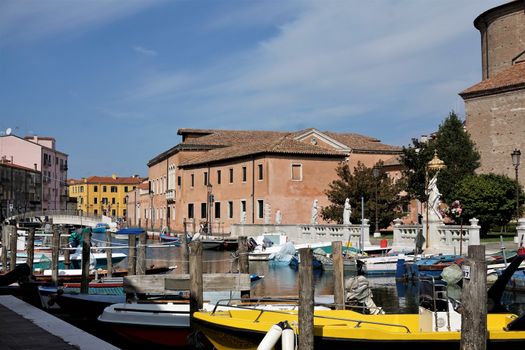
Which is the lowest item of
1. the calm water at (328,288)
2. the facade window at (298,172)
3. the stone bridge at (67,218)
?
the calm water at (328,288)

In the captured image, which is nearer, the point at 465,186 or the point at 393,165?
the point at 465,186

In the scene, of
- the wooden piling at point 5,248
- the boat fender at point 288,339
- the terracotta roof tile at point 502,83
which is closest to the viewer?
the boat fender at point 288,339

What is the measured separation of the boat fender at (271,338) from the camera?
24.1 feet

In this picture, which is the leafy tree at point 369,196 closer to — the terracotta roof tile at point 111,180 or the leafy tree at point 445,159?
the leafy tree at point 445,159

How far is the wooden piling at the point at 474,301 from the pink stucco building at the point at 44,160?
247 ft

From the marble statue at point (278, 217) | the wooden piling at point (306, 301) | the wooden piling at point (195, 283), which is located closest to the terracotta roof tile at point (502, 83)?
the marble statue at point (278, 217)

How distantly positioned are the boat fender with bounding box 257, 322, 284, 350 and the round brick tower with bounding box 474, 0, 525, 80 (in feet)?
118

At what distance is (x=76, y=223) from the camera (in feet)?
212

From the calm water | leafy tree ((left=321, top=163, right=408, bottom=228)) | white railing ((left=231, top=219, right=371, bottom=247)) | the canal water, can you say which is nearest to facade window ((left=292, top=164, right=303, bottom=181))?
white railing ((left=231, top=219, right=371, bottom=247))

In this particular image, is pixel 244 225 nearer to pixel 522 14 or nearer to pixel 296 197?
pixel 296 197

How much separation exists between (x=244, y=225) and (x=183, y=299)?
29062 mm

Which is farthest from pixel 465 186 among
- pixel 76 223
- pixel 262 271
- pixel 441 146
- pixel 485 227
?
pixel 76 223

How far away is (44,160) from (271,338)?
77269 millimetres

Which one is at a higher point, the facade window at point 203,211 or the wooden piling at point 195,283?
the facade window at point 203,211
